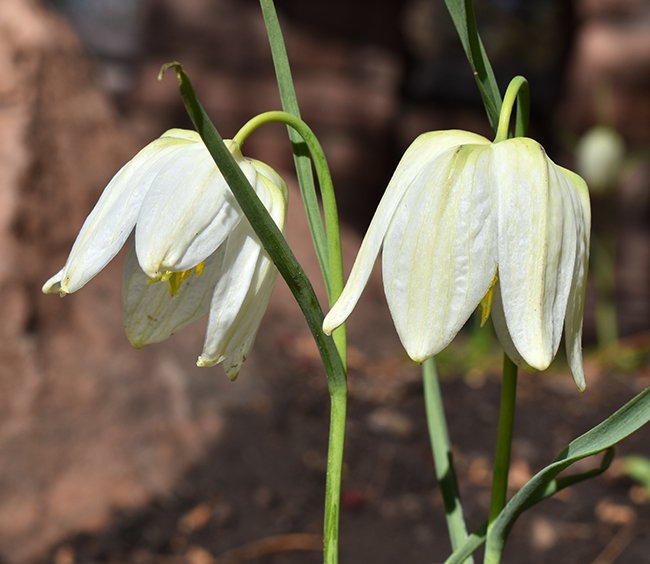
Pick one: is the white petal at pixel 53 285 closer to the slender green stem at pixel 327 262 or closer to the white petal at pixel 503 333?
the slender green stem at pixel 327 262

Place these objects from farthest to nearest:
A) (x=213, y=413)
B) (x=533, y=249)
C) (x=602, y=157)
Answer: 1. (x=602, y=157)
2. (x=213, y=413)
3. (x=533, y=249)

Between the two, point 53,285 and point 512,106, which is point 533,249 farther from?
point 53,285

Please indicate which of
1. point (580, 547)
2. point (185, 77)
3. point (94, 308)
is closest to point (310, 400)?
Answer: point (94, 308)

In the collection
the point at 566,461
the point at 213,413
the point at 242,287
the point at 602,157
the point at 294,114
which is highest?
the point at 294,114

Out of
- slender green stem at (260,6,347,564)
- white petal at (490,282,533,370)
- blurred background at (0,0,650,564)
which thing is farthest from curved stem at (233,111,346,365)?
blurred background at (0,0,650,564)

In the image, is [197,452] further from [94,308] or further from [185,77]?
[185,77]

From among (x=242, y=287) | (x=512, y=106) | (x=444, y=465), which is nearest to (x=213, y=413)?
(x=444, y=465)

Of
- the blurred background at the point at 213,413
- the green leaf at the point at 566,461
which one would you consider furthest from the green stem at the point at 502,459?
the blurred background at the point at 213,413
